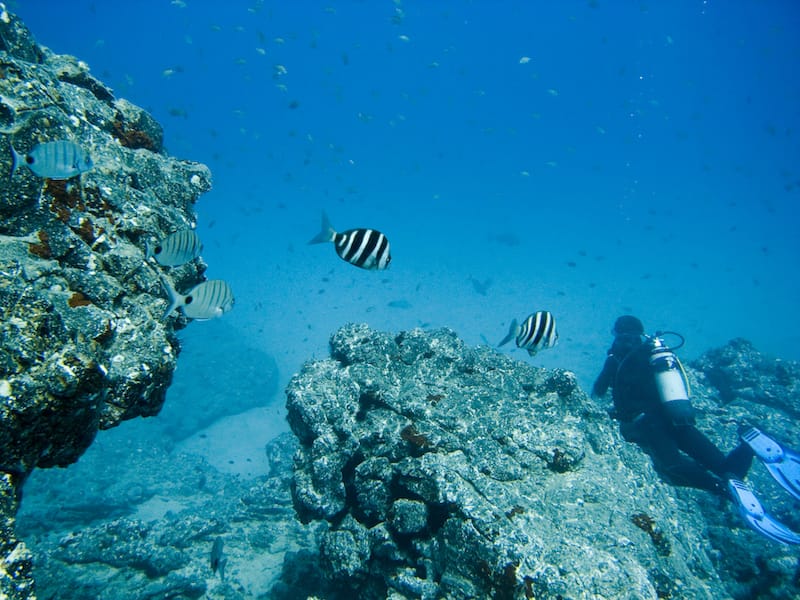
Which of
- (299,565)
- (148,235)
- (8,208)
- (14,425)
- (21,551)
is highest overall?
(148,235)

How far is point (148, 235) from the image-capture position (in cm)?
480

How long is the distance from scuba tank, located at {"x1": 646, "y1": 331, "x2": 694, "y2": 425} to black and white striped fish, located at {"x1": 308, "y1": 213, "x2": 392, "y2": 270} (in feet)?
21.5

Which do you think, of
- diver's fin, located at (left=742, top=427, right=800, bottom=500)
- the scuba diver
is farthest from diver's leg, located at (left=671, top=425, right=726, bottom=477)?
diver's fin, located at (left=742, top=427, right=800, bottom=500)

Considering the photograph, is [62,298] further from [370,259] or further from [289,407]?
[289,407]

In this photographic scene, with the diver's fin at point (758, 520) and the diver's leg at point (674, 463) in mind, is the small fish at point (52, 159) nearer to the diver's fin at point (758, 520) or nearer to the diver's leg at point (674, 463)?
the diver's leg at point (674, 463)

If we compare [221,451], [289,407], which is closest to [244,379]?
[221,451]

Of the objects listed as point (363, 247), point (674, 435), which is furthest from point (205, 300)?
point (674, 435)

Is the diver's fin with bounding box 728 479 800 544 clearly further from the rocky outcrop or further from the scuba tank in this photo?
the rocky outcrop

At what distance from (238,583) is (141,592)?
1.67 metres

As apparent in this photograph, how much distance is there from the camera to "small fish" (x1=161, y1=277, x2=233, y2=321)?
4078 millimetres

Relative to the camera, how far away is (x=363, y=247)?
387 cm

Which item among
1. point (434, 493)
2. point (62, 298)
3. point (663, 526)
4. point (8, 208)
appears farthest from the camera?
point (663, 526)

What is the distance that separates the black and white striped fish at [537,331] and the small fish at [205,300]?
131 inches

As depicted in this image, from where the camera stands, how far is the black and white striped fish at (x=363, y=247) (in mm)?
3867
